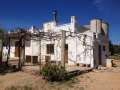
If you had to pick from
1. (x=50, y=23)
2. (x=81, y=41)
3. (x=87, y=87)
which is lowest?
(x=87, y=87)

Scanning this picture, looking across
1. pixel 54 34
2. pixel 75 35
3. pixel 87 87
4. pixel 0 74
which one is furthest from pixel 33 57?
pixel 87 87

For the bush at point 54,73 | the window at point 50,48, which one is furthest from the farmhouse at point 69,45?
the bush at point 54,73

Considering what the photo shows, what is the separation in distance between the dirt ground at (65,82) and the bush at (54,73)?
1.38ft

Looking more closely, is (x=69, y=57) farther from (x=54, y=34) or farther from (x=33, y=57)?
(x=33, y=57)

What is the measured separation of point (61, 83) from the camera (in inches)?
527

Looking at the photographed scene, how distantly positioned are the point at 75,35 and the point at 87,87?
871 cm

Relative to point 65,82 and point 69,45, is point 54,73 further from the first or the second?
point 69,45

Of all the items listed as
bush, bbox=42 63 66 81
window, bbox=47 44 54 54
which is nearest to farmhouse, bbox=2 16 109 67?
window, bbox=47 44 54 54

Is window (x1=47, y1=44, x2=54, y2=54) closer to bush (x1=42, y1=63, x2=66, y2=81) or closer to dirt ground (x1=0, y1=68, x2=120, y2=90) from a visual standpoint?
dirt ground (x1=0, y1=68, x2=120, y2=90)

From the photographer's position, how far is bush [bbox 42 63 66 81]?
13.8 m

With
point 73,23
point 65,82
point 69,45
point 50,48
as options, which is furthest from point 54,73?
point 73,23

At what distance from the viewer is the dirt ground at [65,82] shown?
12547 millimetres

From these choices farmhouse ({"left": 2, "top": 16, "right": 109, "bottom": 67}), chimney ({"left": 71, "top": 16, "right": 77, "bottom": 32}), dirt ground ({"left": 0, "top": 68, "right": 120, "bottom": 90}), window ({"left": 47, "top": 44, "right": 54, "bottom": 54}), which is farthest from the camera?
chimney ({"left": 71, "top": 16, "right": 77, "bottom": 32})

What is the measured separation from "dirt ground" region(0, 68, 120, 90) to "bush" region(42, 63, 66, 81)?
422 mm
